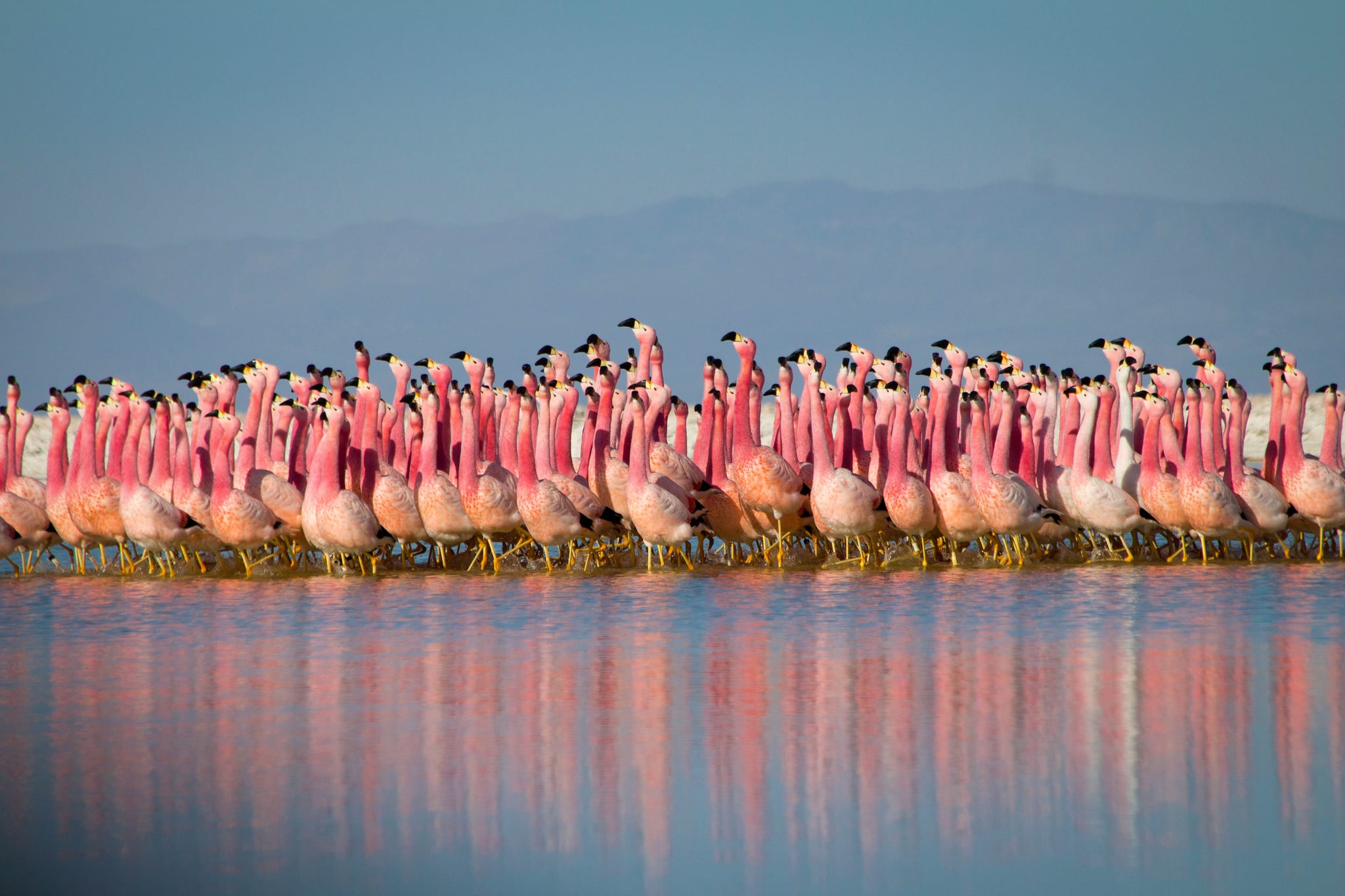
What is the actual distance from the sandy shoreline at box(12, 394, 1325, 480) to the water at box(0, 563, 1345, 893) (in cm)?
2832

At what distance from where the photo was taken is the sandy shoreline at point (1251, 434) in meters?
41.6

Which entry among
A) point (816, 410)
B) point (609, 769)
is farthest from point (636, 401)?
point (609, 769)

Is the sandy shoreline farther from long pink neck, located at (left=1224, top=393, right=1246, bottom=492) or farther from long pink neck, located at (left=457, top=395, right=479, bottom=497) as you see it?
long pink neck, located at (left=1224, top=393, right=1246, bottom=492)

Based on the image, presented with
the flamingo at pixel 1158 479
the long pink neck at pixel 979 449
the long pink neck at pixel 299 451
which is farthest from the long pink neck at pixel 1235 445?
the long pink neck at pixel 299 451

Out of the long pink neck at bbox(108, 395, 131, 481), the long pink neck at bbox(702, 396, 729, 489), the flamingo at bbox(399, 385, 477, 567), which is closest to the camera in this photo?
the flamingo at bbox(399, 385, 477, 567)

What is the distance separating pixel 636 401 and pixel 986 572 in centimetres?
408

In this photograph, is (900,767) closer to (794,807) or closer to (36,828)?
(794,807)

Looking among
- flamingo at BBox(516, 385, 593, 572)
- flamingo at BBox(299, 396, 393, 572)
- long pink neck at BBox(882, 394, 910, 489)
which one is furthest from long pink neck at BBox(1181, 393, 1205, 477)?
flamingo at BBox(299, 396, 393, 572)

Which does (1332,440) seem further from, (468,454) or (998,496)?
(468,454)

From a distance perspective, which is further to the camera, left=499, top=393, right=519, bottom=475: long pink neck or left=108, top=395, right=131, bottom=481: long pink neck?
left=108, top=395, right=131, bottom=481: long pink neck

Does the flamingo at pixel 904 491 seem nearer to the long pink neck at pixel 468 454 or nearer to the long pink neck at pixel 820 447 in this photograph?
the long pink neck at pixel 820 447

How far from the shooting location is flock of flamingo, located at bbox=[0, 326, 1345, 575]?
16438 millimetres

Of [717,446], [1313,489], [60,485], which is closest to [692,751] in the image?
[1313,489]

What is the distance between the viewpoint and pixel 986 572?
52.7 feet
